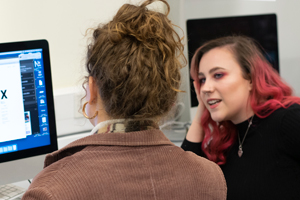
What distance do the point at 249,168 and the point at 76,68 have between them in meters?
0.88

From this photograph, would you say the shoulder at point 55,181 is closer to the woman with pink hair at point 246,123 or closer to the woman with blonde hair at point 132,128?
the woman with blonde hair at point 132,128

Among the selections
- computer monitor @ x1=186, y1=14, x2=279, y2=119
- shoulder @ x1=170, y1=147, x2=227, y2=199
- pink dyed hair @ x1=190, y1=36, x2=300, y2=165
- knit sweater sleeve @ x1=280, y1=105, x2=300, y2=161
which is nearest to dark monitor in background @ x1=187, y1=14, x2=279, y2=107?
computer monitor @ x1=186, y1=14, x2=279, y2=119

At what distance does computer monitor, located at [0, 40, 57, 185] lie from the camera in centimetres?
105

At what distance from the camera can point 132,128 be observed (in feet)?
2.47

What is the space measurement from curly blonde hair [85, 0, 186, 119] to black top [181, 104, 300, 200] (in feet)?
2.09

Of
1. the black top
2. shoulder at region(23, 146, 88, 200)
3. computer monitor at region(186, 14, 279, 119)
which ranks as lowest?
the black top

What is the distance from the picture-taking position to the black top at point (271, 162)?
1216 mm

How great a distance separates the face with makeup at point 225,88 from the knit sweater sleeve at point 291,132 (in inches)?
6.0

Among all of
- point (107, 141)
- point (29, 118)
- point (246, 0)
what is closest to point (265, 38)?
point (246, 0)

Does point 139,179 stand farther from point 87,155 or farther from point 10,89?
point 10,89

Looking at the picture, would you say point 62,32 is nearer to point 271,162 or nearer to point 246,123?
point 246,123

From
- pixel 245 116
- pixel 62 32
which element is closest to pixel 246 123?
pixel 245 116

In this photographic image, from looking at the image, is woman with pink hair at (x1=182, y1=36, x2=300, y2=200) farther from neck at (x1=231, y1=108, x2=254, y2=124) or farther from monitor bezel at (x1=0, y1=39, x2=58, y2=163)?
monitor bezel at (x1=0, y1=39, x2=58, y2=163)

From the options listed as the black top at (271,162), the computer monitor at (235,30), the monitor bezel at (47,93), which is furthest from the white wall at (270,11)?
the monitor bezel at (47,93)
